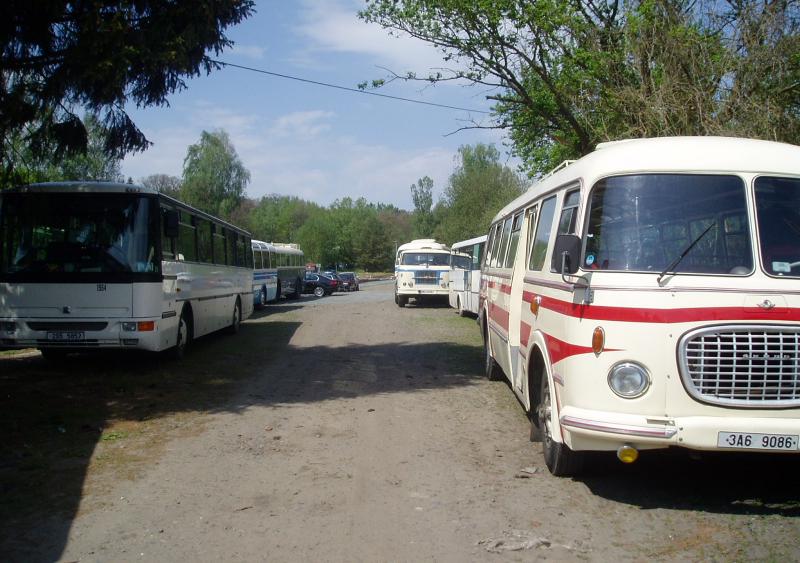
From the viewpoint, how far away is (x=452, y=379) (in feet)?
39.1

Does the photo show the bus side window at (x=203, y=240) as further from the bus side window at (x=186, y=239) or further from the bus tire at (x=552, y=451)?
the bus tire at (x=552, y=451)

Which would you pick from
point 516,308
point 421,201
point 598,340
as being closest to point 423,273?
point 516,308

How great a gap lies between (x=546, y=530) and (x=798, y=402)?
2.05m

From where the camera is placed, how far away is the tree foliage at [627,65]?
13844mm

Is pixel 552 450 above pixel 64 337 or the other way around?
the other way around

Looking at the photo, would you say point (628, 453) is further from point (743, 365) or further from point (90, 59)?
point (90, 59)

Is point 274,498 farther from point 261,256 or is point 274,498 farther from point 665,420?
point 261,256

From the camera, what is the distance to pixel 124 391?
10492mm

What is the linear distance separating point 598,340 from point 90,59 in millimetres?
7110

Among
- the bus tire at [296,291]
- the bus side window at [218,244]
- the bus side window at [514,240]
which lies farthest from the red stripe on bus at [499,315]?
the bus tire at [296,291]

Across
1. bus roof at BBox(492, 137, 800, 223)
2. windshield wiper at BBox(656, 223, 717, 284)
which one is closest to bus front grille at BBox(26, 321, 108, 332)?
bus roof at BBox(492, 137, 800, 223)

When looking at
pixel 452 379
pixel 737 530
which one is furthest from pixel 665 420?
pixel 452 379

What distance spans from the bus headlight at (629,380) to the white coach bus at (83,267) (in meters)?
8.16

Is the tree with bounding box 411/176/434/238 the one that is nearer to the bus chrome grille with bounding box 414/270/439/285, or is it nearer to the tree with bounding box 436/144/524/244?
the tree with bounding box 436/144/524/244
